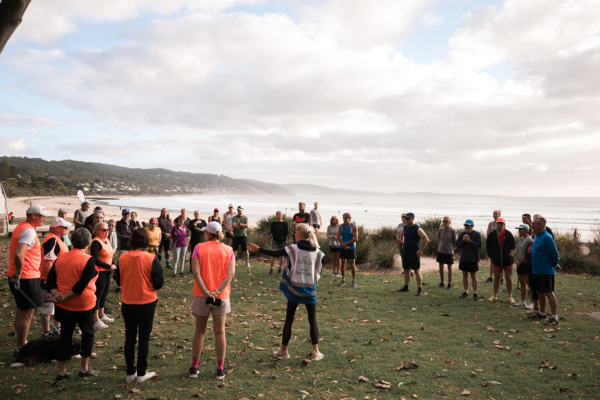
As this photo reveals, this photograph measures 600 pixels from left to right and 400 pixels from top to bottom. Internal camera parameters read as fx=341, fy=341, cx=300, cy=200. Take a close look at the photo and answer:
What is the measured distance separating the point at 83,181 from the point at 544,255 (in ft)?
440

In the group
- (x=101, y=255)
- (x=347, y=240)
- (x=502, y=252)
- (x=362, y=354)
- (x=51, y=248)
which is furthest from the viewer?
(x=347, y=240)

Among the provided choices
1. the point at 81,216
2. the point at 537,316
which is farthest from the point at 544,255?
the point at 81,216

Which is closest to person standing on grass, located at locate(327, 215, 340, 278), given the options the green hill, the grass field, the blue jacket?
the grass field

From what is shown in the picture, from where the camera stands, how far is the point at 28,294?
503 cm

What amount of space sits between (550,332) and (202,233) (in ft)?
33.8

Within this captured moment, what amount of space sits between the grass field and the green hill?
84507 millimetres

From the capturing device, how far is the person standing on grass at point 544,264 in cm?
710

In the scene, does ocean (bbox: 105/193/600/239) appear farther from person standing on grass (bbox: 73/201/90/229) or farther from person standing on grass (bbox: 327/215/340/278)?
person standing on grass (bbox: 73/201/90/229)

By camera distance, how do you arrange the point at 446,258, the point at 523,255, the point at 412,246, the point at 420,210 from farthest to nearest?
the point at 420,210, the point at 446,258, the point at 412,246, the point at 523,255

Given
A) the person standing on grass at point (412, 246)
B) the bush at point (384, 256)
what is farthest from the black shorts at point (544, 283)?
the bush at point (384, 256)

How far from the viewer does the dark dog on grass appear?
4.84m

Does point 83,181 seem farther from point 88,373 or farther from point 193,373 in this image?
point 193,373

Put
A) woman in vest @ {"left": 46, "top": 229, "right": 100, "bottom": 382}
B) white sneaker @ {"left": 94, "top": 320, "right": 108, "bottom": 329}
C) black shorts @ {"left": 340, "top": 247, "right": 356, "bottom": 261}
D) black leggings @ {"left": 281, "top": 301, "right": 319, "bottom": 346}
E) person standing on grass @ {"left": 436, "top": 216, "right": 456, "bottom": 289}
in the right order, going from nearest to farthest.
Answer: woman in vest @ {"left": 46, "top": 229, "right": 100, "bottom": 382} → black leggings @ {"left": 281, "top": 301, "right": 319, "bottom": 346} → white sneaker @ {"left": 94, "top": 320, "right": 108, "bottom": 329} → person standing on grass @ {"left": 436, "top": 216, "right": 456, "bottom": 289} → black shorts @ {"left": 340, "top": 247, "right": 356, "bottom": 261}

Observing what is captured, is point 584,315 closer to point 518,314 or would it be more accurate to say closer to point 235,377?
point 518,314
